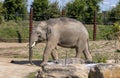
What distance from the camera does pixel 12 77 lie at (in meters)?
10.4

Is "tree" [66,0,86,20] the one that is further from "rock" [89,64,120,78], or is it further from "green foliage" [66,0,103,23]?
"rock" [89,64,120,78]

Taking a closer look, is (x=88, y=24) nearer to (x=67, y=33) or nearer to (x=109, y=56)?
(x=109, y=56)

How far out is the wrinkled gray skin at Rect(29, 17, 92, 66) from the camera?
12.2 metres

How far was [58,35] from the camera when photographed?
12.3 meters

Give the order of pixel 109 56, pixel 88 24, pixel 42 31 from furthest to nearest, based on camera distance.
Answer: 1. pixel 88 24
2. pixel 109 56
3. pixel 42 31

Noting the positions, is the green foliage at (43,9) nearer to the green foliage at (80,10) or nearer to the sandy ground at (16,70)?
the green foliage at (80,10)

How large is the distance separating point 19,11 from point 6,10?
100cm

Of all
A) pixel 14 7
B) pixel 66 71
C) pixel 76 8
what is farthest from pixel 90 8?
pixel 66 71

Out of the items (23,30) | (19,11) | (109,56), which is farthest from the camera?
(19,11)

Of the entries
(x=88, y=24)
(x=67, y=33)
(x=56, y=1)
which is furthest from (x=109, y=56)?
(x=56, y=1)

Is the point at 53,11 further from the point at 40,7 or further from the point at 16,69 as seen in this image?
the point at 16,69

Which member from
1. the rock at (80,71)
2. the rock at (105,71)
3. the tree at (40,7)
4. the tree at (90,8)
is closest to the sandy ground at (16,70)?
the rock at (80,71)

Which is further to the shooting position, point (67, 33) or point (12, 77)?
point (67, 33)

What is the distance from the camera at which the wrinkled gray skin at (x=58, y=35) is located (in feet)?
40.1
